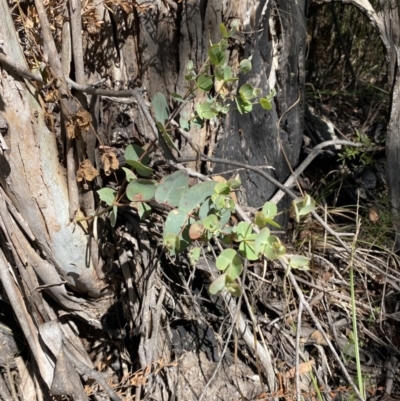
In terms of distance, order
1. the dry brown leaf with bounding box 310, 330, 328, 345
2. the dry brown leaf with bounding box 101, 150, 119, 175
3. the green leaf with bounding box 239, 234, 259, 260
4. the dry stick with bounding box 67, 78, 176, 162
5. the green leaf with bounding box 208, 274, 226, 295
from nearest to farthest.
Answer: the green leaf with bounding box 208, 274, 226, 295 → the green leaf with bounding box 239, 234, 259, 260 → the dry stick with bounding box 67, 78, 176, 162 → the dry brown leaf with bounding box 101, 150, 119, 175 → the dry brown leaf with bounding box 310, 330, 328, 345

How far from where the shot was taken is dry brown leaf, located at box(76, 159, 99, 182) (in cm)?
122

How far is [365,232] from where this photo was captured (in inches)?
68.4

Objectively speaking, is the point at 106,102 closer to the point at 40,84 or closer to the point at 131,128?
the point at 131,128

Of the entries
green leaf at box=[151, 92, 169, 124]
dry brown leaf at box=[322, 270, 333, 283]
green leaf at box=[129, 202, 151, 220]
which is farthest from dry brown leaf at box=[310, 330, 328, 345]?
green leaf at box=[151, 92, 169, 124]

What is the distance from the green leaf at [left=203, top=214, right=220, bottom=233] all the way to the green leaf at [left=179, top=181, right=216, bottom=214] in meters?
0.08

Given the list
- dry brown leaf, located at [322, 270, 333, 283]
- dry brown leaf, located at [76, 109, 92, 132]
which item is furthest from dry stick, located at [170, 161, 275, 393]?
dry brown leaf, located at [76, 109, 92, 132]

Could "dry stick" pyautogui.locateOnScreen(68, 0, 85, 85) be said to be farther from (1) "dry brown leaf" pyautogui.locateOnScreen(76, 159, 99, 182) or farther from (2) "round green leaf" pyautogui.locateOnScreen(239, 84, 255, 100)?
(2) "round green leaf" pyautogui.locateOnScreen(239, 84, 255, 100)

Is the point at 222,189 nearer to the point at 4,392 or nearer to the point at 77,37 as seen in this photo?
the point at 77,37

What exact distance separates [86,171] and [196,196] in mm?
364

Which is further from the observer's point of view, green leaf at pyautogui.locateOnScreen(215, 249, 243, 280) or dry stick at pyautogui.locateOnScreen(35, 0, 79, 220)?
dry stick at pyautogui.locateOnScreen(35, 0, 79, 220)

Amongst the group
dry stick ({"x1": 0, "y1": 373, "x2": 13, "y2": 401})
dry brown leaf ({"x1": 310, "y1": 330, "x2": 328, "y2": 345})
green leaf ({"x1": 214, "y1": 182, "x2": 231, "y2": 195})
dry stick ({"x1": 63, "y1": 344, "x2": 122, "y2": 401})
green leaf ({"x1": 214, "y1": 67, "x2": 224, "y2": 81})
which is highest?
green leaf ({"x1": 214, "y1": 67, "x2": 224, "y2": 81})

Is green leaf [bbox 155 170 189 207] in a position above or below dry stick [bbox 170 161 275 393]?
A: above

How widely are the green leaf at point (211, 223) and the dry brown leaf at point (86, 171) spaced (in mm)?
424

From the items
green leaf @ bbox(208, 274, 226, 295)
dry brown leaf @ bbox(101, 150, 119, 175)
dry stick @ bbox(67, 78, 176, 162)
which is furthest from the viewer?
dry brown leaf @ bbox(101, 150, 119, 175)
